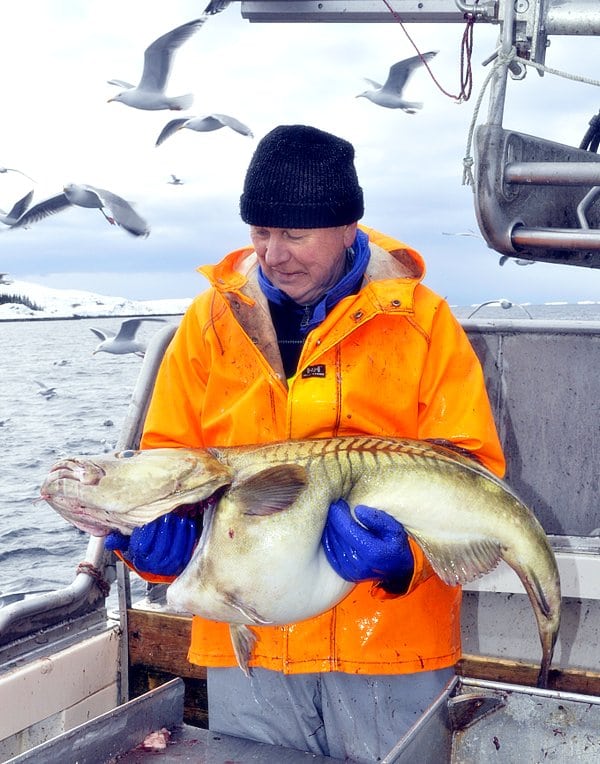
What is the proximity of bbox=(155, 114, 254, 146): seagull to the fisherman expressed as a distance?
13.3 m

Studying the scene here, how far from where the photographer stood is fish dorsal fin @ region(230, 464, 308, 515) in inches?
88.3

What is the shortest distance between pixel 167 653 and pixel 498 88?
282 centimetres

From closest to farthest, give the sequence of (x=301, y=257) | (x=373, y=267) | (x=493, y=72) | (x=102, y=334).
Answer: (x=301, y=257) < (x=373, y=267) < (x=493, y=72) < (x=102, y=334)

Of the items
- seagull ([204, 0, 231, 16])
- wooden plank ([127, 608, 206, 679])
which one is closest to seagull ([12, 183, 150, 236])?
seagull ([204, 0, 231, 16])

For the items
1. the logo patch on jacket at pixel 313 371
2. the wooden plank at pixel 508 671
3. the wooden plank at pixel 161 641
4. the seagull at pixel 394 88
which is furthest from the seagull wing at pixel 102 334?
the logo patch on jacket at pixel 313 371

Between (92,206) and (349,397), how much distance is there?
494 inches

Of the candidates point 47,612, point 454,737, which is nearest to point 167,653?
point 47,612

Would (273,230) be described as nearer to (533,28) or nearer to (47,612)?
(533,28)

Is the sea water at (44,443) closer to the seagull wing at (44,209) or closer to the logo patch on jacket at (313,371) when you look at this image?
the logo patch on jacket at (313,371)

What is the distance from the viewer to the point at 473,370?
2625mm

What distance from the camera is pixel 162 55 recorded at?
14531 millimetres

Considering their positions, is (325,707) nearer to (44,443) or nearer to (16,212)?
(16,212)

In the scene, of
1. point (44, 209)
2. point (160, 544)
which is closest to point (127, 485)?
point (160, 544)

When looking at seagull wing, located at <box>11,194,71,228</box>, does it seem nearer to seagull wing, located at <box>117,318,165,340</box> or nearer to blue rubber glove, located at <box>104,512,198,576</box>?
seagull wing, located at <box>117,318,165,340</box>
